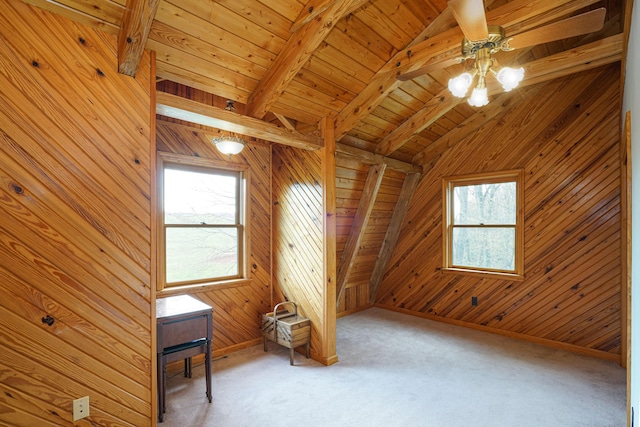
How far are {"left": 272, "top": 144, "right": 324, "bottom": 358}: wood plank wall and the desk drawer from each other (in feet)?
4.10

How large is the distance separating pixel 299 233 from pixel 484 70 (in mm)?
2491

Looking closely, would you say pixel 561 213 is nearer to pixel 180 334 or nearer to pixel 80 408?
pixel 180 334

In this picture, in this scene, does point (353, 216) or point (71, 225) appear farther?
point (353, 216)

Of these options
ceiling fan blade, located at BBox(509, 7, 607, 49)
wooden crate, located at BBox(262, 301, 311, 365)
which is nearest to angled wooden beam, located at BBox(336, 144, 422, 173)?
wooden crate, located at BBox(262, 301, 311, 365)

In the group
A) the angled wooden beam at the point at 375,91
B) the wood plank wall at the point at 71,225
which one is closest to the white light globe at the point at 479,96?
the angled wooden beam at the point at 375,91

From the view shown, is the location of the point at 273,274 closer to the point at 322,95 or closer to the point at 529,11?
the point at 322,95

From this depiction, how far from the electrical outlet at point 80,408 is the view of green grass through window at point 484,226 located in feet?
14.9

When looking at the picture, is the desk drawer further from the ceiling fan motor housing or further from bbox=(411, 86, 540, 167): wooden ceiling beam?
bbox=(411, 86, 540, 167): wooden ceiling beam

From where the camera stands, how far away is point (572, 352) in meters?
3.71

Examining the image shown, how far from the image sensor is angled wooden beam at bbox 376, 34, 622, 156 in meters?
2.71

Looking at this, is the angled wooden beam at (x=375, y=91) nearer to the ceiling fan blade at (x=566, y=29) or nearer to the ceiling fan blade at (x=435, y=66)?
the ceiling fan blade at (x=435, y=66)

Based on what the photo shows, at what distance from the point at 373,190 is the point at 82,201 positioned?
321 cm

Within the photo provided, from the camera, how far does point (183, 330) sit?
258cm

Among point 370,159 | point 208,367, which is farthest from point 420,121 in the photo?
point 208,367
